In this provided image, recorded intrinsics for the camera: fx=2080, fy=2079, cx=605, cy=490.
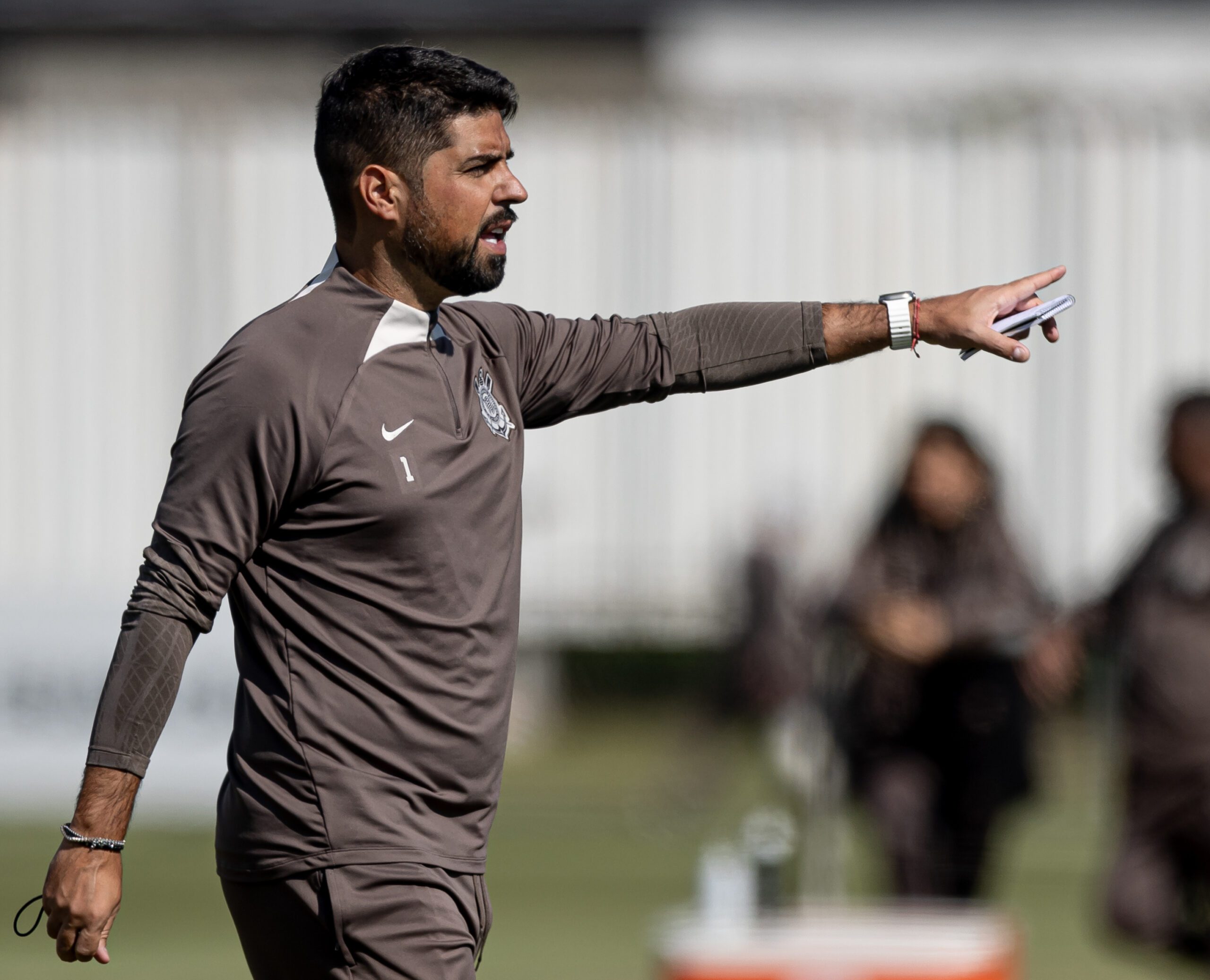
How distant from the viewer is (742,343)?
3.94 meters

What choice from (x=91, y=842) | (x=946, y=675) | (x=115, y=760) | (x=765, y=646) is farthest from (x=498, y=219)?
(x=765, y=646)

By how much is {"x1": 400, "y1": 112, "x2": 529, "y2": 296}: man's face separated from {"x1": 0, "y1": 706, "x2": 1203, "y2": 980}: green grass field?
14.5 feet

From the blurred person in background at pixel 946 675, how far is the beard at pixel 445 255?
4029mm

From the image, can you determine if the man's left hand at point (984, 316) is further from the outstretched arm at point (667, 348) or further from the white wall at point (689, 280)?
the white wall at point (689, 280)

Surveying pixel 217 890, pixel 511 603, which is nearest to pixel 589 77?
pixel 217 890

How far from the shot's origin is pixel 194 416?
340cm

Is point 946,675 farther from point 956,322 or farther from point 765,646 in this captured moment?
point 765,646

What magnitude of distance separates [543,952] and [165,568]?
16.7 feet

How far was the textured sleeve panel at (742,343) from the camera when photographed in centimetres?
390

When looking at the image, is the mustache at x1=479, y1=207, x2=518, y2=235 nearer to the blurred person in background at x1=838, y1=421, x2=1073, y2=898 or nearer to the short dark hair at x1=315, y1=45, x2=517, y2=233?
the short dark hair at x1=315, y1=45, x2=517, y2=233

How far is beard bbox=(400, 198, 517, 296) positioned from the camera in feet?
11.9

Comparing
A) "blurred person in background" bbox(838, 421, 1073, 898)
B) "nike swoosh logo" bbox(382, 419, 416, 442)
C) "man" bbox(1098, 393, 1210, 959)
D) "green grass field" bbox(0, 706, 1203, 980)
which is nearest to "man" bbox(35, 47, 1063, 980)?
"nike swoosh logo" bbox(382, 419, 416, 442)

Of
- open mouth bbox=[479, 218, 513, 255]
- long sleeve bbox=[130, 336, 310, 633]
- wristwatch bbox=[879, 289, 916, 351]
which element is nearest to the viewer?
long sleeve bbox=[130, 336, 310, 633]

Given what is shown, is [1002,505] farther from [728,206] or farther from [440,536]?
[728,206]
